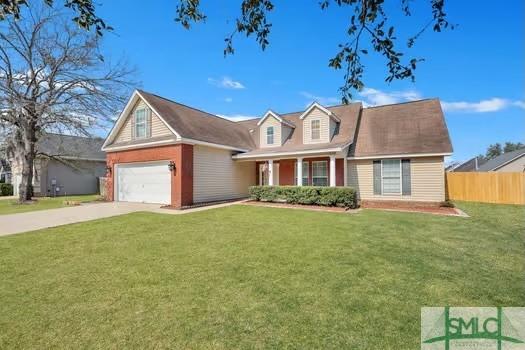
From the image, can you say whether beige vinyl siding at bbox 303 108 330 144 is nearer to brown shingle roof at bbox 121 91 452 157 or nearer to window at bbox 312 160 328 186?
brown shingle roof at bbox 121 91 452 157

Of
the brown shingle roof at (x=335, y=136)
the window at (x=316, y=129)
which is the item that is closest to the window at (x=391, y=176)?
the brown shingle roof at (x=335, y=136)

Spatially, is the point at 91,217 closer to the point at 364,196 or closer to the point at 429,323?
the point at 429,323

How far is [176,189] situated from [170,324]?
11.0 meters

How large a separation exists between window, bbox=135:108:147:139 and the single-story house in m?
0.06

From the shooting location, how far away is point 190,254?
5992mm

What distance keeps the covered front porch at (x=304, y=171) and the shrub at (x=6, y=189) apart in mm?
24115

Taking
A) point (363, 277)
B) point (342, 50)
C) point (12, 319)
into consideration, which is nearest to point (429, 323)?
point (363, 277)

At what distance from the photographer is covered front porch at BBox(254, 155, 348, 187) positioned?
1617 cm

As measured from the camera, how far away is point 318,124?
17.3 meters

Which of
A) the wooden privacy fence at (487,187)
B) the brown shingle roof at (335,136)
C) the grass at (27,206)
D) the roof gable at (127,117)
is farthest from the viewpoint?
the brown shingle roof at (335,136)

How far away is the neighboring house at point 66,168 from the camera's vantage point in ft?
75.2

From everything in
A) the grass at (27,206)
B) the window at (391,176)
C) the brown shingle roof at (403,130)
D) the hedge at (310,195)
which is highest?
the brown shingle roof at (403,130)

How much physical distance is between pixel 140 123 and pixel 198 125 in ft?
11.1

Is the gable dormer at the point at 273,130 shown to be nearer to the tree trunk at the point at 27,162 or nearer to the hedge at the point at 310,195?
the hedge at the point at 310,195
